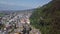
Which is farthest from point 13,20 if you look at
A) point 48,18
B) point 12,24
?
point 48,18

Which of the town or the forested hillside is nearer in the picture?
the town

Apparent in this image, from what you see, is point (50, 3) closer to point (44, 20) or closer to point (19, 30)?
point (44, 20)

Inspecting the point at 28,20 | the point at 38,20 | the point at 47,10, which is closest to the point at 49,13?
the point at 47,10

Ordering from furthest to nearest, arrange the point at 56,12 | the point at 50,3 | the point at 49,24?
the point at 50,3
the point at 56,12
the point at 49,24

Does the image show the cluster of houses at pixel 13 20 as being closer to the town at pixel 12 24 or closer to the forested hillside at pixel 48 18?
the town at pixel 12 24

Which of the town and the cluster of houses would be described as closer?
the town

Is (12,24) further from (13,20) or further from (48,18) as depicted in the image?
(48,18)

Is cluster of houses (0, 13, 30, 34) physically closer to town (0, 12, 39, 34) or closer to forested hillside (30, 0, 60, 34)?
town (0, 12, 39, 34)

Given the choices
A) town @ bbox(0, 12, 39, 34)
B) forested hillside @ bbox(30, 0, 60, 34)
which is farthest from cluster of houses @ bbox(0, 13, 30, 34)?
forested hillside @ bbox(30, 0, 60, 34)
